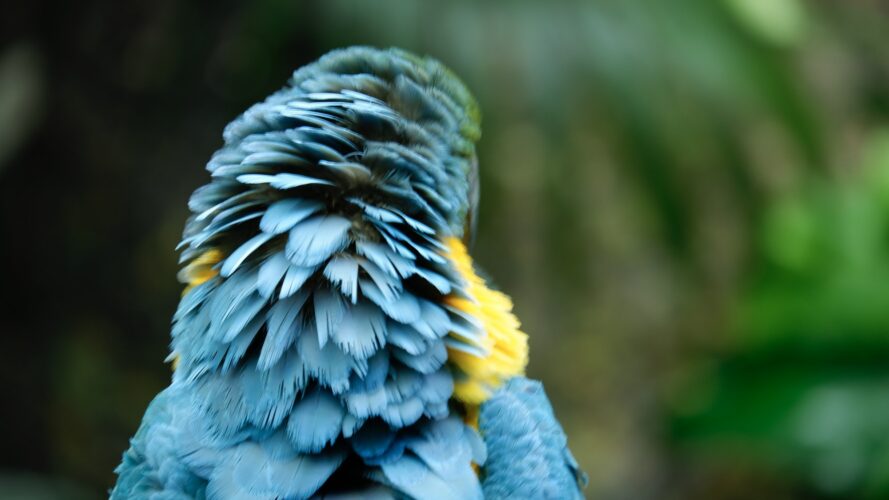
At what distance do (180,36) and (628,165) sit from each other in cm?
144

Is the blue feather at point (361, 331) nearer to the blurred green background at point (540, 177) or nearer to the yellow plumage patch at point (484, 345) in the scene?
the yellow plumage patch at point (484, 345)

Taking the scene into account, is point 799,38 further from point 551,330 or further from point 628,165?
point 551,330

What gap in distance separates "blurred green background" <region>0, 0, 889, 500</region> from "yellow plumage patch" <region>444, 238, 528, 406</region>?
Result: 58.3 inches

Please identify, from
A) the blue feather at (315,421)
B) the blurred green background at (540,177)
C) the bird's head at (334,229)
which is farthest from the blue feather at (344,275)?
the blurred green background at (540,177)

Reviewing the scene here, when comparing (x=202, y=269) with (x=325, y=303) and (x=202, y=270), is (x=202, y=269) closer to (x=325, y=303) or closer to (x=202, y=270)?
(x=202, y=270)

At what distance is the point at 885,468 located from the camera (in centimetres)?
314

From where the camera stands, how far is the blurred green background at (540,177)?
2814 millimetres

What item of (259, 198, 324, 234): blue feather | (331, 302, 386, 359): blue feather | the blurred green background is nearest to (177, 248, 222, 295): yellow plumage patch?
(259, 198, 324, 234): blue feather

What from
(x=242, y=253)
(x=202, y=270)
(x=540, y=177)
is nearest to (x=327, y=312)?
(x=242, y=253)

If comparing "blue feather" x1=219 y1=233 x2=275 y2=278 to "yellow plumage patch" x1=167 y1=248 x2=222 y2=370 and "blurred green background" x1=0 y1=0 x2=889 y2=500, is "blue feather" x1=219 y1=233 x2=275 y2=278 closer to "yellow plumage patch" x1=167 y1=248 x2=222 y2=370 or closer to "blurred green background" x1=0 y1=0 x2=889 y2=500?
"yellow plumage patch" x1=167 y1=248 x2=222 y2=370

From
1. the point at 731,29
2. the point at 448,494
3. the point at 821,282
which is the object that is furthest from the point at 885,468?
the point at 448,494

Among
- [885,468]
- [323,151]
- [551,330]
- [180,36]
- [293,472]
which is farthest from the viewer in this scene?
[551,330]

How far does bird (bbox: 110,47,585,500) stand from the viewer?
1.08 m

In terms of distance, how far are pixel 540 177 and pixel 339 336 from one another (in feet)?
6.47
